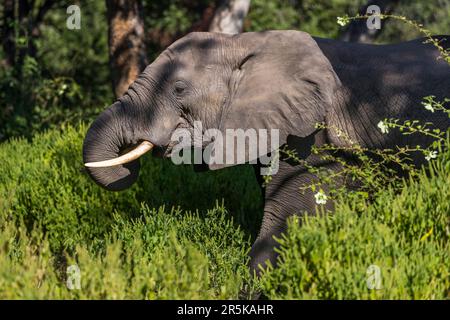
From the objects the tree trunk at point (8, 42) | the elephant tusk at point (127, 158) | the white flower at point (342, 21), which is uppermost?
the tree trunk at point (8, 42)

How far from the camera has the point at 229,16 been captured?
9.23m

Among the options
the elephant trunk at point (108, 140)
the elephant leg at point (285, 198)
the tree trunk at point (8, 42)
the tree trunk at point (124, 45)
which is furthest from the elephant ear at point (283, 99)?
the tree trunk at point (8, 42)

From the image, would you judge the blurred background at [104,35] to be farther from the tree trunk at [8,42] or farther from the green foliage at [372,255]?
the green foliage at [372,255]

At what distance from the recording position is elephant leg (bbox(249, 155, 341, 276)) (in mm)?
5273

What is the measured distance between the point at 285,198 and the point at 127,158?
37.5 inches

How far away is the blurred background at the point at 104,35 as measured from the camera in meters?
9.00

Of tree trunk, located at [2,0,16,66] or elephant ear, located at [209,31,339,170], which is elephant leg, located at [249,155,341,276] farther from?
tree trunk, located at [2,0,16,66]

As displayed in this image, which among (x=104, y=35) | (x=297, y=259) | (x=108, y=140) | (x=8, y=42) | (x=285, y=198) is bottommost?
(x=297, y=259)

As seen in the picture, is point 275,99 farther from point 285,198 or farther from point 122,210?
point 122,210

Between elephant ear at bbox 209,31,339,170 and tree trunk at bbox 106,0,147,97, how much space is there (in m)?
3.80

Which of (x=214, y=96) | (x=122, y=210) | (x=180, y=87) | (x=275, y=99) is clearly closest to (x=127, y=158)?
(x=180, y=87)

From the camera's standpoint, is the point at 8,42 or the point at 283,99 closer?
the point at 283,99

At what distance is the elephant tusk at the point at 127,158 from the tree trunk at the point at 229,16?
4141 mm

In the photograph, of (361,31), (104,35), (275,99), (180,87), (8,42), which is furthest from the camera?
(104,35)
